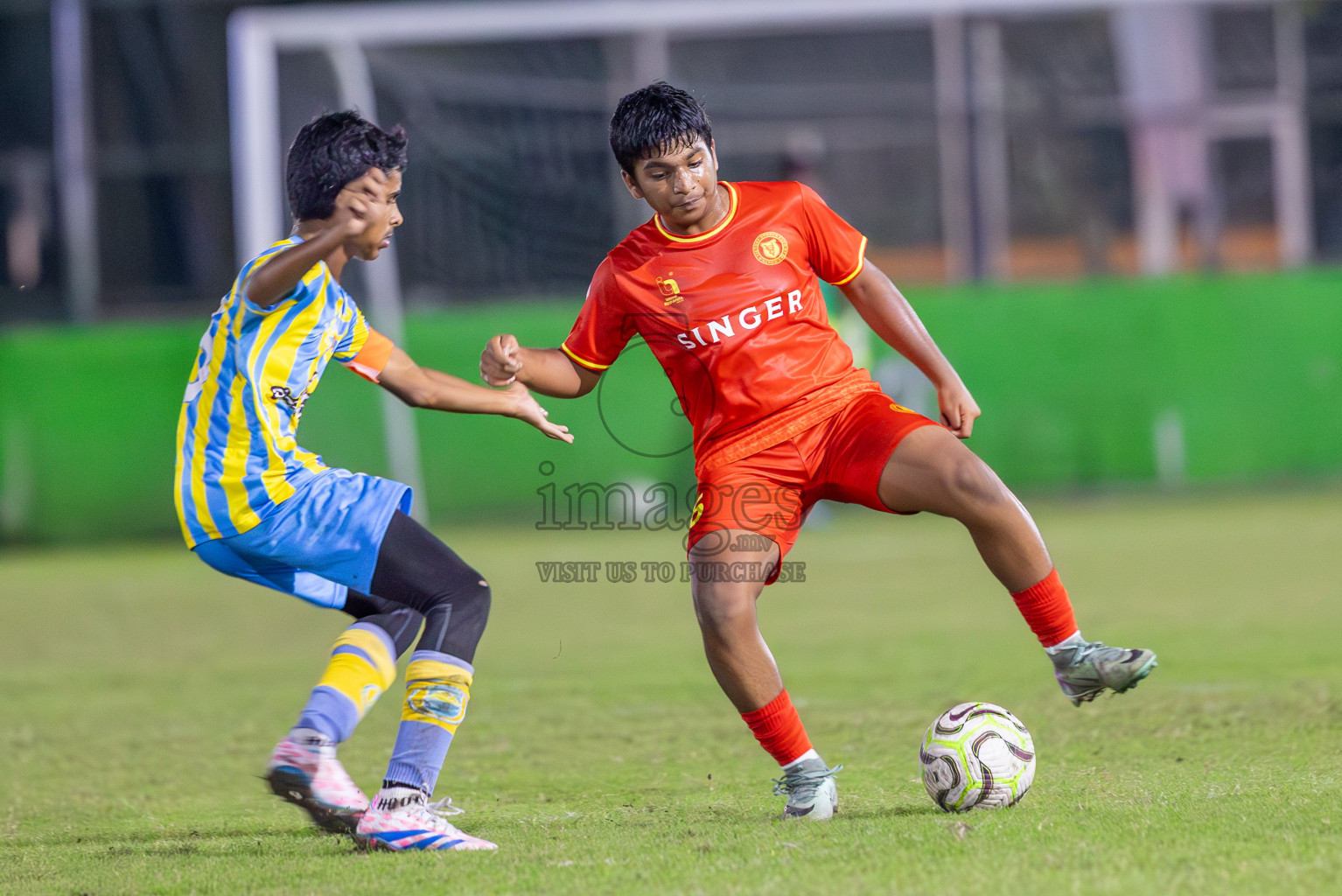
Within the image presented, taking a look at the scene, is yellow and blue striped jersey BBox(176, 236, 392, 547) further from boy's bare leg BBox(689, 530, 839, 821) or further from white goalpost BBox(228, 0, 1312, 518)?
white goalpost BBox(228, 0, 1312, 518)

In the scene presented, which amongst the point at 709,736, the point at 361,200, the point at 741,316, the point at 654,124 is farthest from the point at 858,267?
the point at 709,736

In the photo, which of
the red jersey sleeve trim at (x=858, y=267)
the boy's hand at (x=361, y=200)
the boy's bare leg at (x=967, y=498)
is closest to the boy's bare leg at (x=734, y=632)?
the boy's bare leg at (x=967, y=498)

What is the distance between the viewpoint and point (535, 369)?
404 centimetres

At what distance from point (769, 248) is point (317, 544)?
4.62 feet

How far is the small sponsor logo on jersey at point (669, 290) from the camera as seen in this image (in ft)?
13.0

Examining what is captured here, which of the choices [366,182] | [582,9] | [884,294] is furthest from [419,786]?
[582,9]

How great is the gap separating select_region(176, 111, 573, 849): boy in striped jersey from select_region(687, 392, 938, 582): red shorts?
67 centimetres

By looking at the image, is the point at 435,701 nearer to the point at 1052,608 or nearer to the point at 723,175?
the point at 1052,608

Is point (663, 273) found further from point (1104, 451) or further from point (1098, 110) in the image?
point (1098, 110)

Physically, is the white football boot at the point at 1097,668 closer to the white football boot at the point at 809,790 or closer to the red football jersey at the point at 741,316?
the white football boot at the point at 809,790

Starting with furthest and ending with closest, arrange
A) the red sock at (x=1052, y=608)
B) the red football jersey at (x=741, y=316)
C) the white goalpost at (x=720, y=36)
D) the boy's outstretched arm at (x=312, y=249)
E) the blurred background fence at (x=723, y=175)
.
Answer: the blurred background fence at (x=723, y=175) → the white goalpost at (x=720, y=36) → the red football jersey at (x=741, y=316) → the red sock at (x=1052, y=608) → the boy's outstretched arm at (x=312, y=249)

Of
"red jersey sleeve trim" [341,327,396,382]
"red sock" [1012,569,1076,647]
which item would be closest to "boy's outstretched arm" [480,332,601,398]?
"red jersey sleeve trim" [341,327,396,382]

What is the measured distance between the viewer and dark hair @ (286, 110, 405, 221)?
11.3ft

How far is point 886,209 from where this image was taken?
17969mm
